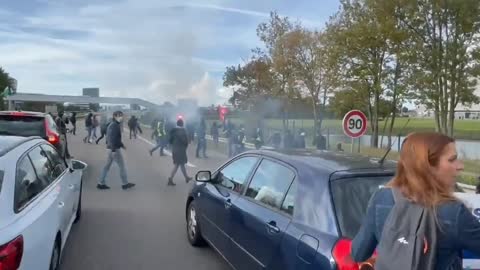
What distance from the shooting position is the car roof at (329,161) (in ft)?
11.6

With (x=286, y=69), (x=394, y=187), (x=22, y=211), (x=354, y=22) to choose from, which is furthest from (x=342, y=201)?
(x=286, y=69)

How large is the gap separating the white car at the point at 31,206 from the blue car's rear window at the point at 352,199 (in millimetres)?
1986

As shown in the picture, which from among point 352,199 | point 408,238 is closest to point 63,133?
point 352,199

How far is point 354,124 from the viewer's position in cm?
1315

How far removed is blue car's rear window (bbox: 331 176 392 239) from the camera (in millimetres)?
2979

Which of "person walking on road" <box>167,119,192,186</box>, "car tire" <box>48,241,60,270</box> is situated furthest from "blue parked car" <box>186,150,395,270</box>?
"person walking on road" <box>167,119,192,186</box>

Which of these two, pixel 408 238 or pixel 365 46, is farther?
pixel 365 46

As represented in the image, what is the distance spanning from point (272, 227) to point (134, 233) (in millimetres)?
3427

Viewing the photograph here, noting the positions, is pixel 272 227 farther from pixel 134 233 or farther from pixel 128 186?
pixel 128 186

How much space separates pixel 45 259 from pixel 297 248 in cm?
185

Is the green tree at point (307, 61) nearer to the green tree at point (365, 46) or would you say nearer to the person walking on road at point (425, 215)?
the green tree at point (365, 46)

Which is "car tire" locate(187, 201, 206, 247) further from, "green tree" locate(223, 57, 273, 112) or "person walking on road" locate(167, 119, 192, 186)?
"green tree" locate(223, 57, 273, 112)

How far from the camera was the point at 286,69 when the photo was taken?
97.7 ft

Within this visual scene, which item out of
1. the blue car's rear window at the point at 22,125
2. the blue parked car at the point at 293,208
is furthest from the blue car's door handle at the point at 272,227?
the blue car's rear window at the point at 22,125
